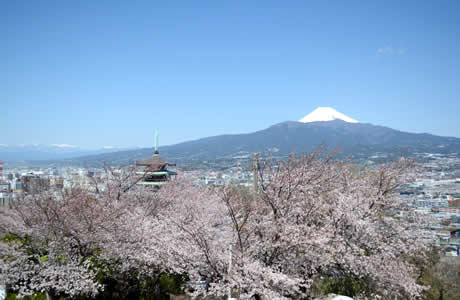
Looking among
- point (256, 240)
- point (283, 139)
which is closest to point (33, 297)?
point (256, 240)

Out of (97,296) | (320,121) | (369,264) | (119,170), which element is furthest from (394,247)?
(320,121)

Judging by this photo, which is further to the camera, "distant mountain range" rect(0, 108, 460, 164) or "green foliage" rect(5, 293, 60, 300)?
"distant mountain range" rect(0, 108, 460, 164)

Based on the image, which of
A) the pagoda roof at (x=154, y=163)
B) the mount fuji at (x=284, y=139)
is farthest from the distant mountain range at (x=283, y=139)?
the pagoda roof at (x=154, y=163)

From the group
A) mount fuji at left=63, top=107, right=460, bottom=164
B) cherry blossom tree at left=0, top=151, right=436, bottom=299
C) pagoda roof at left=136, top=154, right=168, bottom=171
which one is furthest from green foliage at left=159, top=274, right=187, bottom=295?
mount fuji at left=63, top=107, right=460, bottom=164

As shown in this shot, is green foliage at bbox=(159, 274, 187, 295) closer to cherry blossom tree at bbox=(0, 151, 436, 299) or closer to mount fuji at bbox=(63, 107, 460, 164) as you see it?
cherry blossom tree at bbox=(0, 151, 436, 299)

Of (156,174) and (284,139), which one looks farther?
(284,139)

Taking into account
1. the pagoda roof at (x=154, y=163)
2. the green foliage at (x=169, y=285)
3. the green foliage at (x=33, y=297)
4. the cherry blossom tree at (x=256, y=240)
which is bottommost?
the green foliage at (x=169, y=285)

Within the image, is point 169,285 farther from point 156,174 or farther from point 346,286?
point 156,174

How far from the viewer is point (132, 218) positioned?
9820mm

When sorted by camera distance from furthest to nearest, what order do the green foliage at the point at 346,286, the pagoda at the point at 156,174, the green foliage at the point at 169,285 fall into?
the pagoda at the point at 156,174 → the green foliage at the point at 169,285 → the green foliage at the point at 346,286

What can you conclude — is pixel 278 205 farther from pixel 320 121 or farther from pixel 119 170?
pixel 320 121

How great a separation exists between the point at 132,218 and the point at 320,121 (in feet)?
451

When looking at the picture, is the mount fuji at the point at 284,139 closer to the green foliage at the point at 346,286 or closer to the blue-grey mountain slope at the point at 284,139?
the blue-grey mountain slope at the point at 284,139

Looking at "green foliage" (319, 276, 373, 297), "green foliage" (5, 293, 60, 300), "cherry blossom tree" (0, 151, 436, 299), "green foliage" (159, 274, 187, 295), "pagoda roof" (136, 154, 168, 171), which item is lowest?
"green foliage" (159, 274, 187, 295)
